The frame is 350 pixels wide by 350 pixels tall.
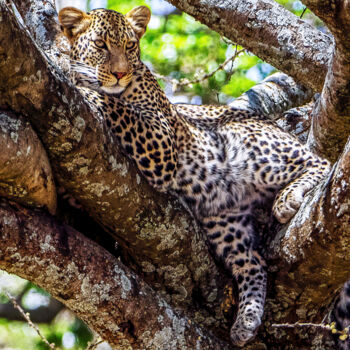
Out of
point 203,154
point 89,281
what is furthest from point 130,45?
point 89,281

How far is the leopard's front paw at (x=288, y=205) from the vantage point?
13.8ft

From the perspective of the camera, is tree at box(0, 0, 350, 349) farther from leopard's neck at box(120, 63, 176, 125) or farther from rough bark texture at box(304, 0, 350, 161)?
leopard's neck at box(120, 63, 176, 125)

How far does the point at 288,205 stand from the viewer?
13.9 feet

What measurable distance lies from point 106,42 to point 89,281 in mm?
2249

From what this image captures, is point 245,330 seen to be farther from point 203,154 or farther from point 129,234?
point 203,154

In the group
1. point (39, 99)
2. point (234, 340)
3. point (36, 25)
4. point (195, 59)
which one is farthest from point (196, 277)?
point (195, 59)

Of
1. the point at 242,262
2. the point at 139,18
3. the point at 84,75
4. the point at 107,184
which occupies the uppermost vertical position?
the point at 139,18

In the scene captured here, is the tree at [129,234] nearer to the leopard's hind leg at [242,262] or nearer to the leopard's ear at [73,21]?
the leopard's hind leg at [242,262]

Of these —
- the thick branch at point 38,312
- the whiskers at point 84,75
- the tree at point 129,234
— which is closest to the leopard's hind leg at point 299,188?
the tree at point 129,234

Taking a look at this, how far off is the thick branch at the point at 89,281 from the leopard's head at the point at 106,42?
1.64 meters

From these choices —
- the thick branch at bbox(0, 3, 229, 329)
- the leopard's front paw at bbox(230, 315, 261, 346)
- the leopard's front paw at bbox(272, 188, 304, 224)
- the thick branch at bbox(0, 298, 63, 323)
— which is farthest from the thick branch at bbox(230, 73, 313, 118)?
the thick branch at bbox(0, 298, 63, 323)

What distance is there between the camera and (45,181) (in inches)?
132

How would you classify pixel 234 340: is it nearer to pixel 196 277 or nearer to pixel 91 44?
pixel 196 277

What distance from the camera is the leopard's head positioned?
190 inches
